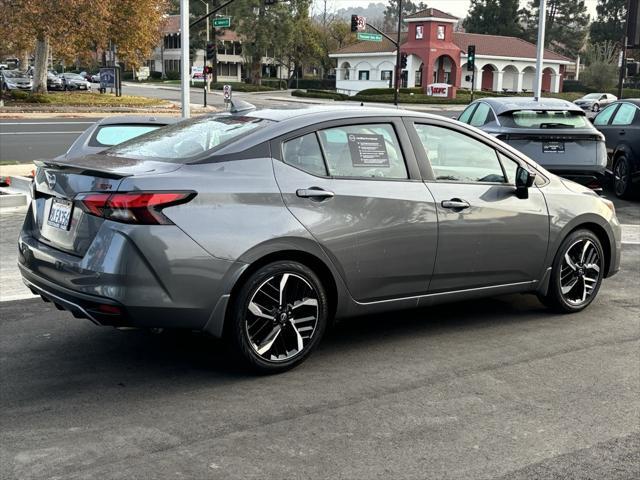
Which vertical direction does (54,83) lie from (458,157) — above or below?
above

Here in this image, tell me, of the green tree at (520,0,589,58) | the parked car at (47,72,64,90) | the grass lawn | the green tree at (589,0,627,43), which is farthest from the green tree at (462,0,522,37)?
the grass lawn

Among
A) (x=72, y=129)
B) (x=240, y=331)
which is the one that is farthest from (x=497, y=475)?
(x=72, y=129)

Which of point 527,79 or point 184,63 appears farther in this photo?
point 527,79

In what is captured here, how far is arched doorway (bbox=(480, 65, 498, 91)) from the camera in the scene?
252 ft

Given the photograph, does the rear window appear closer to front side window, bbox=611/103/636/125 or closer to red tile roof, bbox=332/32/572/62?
front side window, bbox=611/103/636/125

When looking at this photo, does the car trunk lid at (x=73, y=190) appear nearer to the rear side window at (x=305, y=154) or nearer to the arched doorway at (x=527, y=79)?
the rear side window at (x=305, y=154)

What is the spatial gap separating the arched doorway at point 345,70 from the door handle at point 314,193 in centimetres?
7626

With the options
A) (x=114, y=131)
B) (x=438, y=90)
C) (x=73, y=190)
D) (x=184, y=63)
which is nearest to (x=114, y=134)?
(x=114, y=131)

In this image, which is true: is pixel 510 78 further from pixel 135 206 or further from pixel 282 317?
pixel 135 206

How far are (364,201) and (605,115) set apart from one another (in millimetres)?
10622

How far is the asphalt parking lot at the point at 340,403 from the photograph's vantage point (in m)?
3.64

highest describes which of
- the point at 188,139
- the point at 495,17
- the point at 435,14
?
the point at 495,17

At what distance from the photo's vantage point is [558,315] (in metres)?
6.26

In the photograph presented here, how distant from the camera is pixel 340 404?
14.3 ft
